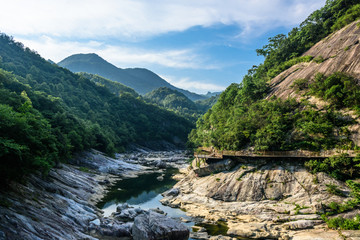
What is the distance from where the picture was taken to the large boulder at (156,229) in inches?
975

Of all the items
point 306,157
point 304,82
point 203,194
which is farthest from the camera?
point 304,82

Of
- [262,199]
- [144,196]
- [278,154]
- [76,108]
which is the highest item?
[278,154]

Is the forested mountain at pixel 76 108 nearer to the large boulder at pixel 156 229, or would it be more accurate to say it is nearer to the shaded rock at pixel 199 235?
the large boulder at pixel 156 229

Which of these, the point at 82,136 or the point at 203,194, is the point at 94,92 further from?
the point at 203,194

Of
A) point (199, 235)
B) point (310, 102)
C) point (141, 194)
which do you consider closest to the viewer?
point (199, 235)

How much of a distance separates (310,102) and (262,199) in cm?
2299

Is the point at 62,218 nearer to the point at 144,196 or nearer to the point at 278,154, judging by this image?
the point at 144,196

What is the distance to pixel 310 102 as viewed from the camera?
46219 millimetres

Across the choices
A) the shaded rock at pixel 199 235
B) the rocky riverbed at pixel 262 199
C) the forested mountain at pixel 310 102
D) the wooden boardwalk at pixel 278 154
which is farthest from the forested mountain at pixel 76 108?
the forested mountain at pixel 310 102

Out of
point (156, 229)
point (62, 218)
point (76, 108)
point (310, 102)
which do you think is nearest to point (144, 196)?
point (62, 218)

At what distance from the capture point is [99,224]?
A: 28875 mm

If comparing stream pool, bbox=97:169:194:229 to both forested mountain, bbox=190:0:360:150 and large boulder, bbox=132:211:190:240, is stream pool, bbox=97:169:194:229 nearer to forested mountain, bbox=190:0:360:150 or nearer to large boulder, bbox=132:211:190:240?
large boulder, bbox=132:211:190:240

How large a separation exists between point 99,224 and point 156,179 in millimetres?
35849

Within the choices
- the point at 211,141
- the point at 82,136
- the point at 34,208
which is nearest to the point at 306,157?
the point at 211,141
